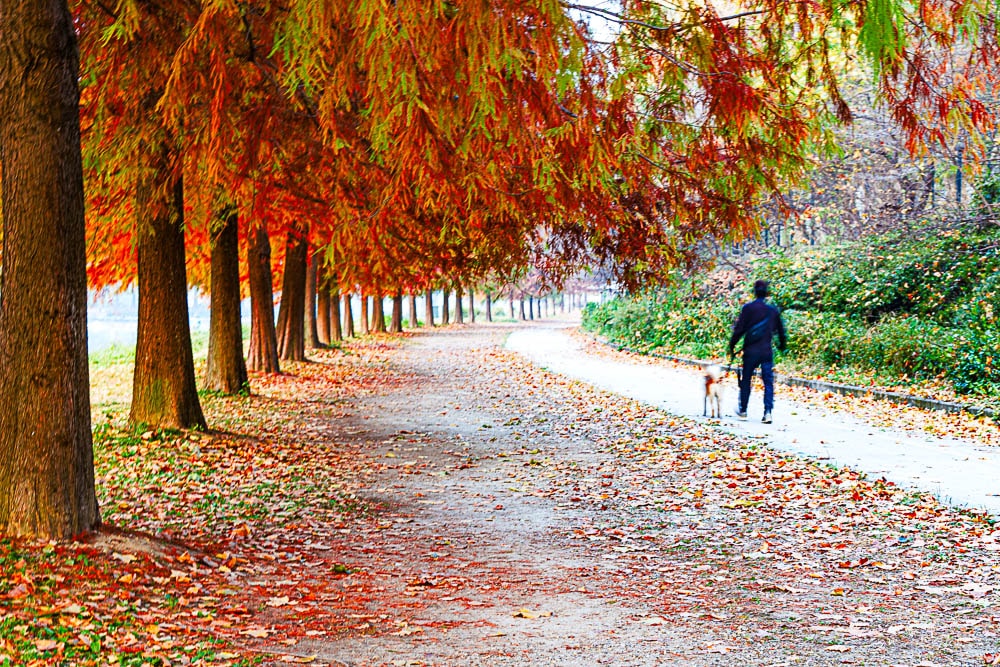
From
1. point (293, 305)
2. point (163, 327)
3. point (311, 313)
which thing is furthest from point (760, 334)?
point (311, 313)

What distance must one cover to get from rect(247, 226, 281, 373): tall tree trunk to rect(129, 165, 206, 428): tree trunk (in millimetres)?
8678

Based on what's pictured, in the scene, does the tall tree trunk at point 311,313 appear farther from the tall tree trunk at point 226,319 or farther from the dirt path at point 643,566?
the dirt path at point 643,566

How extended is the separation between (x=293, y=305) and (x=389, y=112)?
23878 mm

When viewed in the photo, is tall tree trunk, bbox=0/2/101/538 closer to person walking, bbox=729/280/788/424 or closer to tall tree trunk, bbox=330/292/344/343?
person walking, bbox=729/280/788/424

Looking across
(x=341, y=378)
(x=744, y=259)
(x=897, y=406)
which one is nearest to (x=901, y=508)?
(x=897, y=406)

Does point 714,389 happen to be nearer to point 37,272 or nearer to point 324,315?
point 37,272

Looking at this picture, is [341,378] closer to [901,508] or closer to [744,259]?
[744,259]

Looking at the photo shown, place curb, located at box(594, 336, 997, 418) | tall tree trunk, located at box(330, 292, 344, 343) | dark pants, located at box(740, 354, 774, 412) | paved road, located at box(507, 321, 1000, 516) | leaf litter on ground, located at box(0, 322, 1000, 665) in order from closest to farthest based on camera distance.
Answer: leaf litter on ground, located at box(0, 322, 1000, 665) → paved road, located at box(507, 321, 1000, 516) → dark pants, located at box(740, 354, 774, 412) → curb, located at box(594, 336, 997, 418) → tall tree trunk, located at box(330, 292, 344, 343)

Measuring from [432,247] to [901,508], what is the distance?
1027 cm

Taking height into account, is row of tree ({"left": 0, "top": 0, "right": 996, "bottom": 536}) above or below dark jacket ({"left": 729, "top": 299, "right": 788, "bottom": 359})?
above

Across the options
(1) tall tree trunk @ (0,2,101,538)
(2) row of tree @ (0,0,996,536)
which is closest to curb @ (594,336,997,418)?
(2) row of tree @ (0,0,996,536)

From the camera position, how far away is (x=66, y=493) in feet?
24.4

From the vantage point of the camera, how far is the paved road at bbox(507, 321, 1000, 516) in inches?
399

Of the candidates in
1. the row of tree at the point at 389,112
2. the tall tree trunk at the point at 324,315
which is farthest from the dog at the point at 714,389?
the tall tree trunk at the point at 324,315
